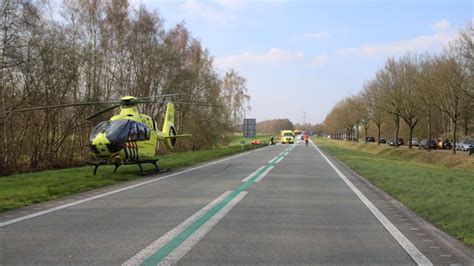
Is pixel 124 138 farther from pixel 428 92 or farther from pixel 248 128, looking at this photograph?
pixel 248 128

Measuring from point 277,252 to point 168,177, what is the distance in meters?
12.4

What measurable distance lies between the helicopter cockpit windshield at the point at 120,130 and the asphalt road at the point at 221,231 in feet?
16.0

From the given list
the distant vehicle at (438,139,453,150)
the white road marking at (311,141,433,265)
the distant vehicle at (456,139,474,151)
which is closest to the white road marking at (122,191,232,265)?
the white road marking at (311,141,433,265)

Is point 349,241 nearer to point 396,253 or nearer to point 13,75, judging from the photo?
point 396,253

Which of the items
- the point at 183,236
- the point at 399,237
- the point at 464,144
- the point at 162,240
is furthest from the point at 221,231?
the point at 464,144

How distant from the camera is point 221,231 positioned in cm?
782

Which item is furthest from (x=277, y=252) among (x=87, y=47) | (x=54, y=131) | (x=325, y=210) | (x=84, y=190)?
(x=87, y=47)

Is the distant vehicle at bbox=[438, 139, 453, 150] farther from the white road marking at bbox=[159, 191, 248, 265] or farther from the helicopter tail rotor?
the white road marking at bbox=[159, 191, 248, 265]

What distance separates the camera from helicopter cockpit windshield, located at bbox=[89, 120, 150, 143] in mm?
17750

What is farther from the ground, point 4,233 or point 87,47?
point 87,47

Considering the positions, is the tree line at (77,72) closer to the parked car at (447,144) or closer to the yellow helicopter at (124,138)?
the yellow helicopter at (124,138)

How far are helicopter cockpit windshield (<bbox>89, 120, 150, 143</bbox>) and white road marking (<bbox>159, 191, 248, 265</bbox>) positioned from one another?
835cm

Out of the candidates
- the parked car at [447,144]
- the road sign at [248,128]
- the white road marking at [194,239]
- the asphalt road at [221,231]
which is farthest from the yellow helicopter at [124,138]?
the parked car at [447,144]

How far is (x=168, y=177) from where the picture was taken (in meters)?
18.4
